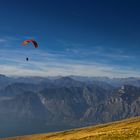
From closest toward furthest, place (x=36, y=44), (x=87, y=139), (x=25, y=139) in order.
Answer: (x=87, y=139) < (x=36, y=44) < (x=25, y=139)

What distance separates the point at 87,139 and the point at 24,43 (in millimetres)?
26842

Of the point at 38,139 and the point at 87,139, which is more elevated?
the point at 87,139

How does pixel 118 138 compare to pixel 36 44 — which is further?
pixel 36 44

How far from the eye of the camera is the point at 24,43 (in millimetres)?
66625

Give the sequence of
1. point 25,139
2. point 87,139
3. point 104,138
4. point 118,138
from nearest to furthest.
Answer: point 118,138 → point 104,138 → point 87,139 → point 25,139

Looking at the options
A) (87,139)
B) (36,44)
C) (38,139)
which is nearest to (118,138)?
(87,139)

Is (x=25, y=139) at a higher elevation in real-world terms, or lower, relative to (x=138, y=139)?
lower

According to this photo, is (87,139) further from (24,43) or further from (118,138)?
(24,43)

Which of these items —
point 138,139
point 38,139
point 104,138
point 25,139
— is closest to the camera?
point 138,139

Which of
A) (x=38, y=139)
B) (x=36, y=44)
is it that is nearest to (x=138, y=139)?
(x=36, y=44)

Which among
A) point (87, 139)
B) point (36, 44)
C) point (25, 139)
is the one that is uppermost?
point (36, 44)

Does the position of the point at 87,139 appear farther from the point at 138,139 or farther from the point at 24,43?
the point at 24,43

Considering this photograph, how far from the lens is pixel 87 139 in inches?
2020

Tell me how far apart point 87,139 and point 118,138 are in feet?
26.7
